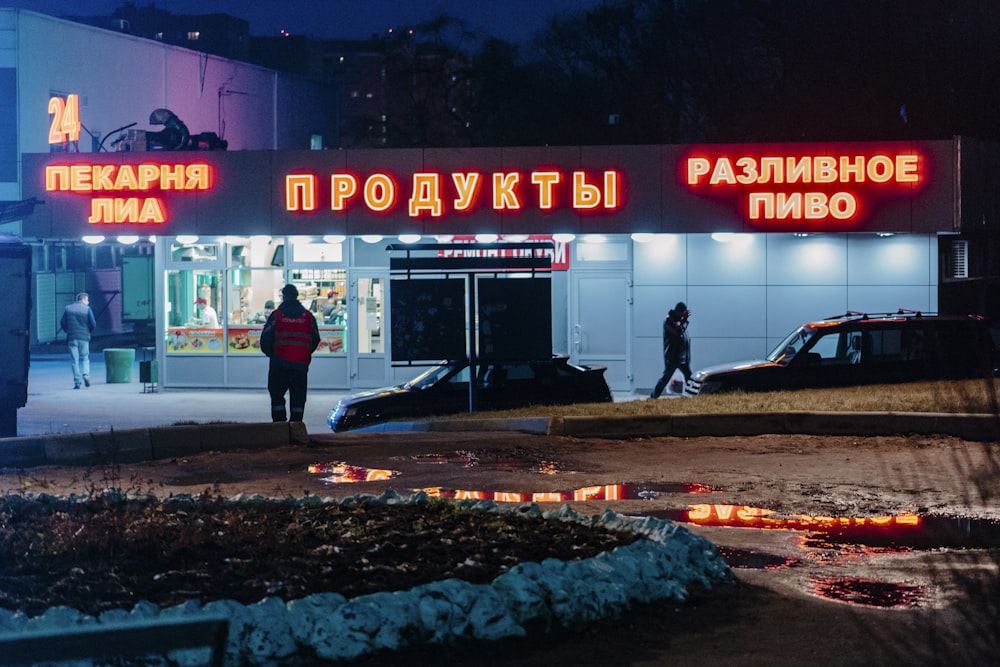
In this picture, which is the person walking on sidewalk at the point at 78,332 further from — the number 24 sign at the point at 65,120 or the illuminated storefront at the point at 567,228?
the number 24 sign at the point at 65,120

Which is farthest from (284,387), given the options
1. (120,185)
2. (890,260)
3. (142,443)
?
(890,260)

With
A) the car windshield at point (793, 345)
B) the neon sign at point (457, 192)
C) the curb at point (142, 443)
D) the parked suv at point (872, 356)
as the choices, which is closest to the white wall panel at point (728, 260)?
the neon sign at point (457, 192)

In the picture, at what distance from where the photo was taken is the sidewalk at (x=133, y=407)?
19141 mm

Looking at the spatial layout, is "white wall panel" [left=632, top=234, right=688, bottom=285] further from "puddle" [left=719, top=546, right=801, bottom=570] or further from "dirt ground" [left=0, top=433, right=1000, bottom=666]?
"puddle" [left=719, top=546, right=801, bottom=570]

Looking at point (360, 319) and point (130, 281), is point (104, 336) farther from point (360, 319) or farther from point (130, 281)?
point (360, 319)

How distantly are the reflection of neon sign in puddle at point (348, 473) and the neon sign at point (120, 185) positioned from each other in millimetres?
11382

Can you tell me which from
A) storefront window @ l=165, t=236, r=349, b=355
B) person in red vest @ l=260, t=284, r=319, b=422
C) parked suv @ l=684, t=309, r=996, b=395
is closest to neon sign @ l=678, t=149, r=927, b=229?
parked suv @ l=684, t=309, r=996, b=395

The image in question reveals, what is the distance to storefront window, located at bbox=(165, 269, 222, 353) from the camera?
25203 millimetres

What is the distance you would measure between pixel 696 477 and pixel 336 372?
531 inches

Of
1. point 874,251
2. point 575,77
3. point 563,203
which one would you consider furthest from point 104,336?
point 874,251

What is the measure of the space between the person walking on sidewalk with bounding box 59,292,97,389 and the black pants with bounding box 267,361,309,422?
11006 millimetres

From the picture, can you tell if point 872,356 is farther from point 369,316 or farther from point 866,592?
point 866,592

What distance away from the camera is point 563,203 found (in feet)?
74.0

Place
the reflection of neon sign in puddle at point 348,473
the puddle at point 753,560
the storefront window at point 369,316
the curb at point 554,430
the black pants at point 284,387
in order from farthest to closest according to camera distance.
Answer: the storefront window at point 369,316, the black pants at point 284,387, the curb at point 554,430, the reflection of neon sign in puddle at point 348,473, the puddle at point 753,560
